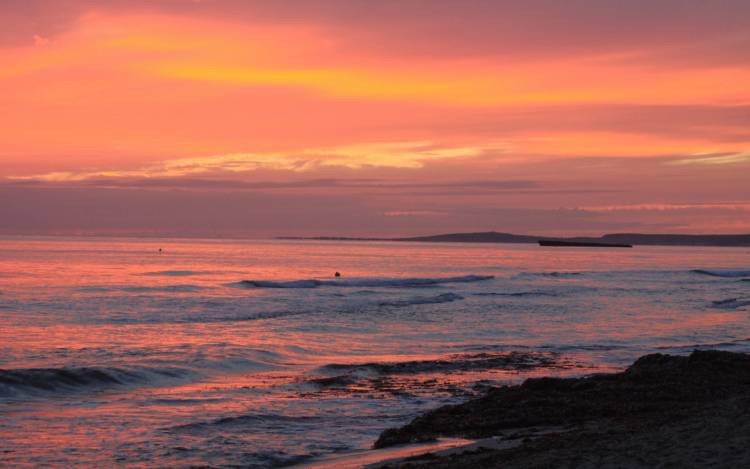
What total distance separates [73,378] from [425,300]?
2437 cm

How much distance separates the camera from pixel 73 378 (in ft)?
49.1

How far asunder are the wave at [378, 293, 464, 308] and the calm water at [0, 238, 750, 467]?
237 mm

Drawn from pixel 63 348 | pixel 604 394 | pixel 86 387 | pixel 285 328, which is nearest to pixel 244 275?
pixel 285 328

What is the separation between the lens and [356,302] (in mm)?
35406

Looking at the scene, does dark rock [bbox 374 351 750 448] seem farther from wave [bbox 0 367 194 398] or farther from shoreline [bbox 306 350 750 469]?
wave [bbox 0 367 194 398]

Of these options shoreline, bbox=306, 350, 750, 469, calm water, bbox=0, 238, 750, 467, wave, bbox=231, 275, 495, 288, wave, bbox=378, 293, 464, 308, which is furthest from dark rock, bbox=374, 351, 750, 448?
wave, bbox=231, 275, 495, 288

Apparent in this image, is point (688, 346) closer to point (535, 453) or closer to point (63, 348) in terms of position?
point (535, 453)

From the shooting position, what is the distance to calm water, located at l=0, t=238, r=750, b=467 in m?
10.7

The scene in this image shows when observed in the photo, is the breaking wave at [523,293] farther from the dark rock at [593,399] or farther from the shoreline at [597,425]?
the dark rock at [593,399]

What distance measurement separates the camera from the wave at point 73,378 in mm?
14070

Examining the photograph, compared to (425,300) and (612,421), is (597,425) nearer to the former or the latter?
(612,421)

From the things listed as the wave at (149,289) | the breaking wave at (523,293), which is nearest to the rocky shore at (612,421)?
the breaking wave at (523,293)

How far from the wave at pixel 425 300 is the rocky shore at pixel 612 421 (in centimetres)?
2070

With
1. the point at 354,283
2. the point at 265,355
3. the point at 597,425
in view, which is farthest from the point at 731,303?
the point at 597,425
